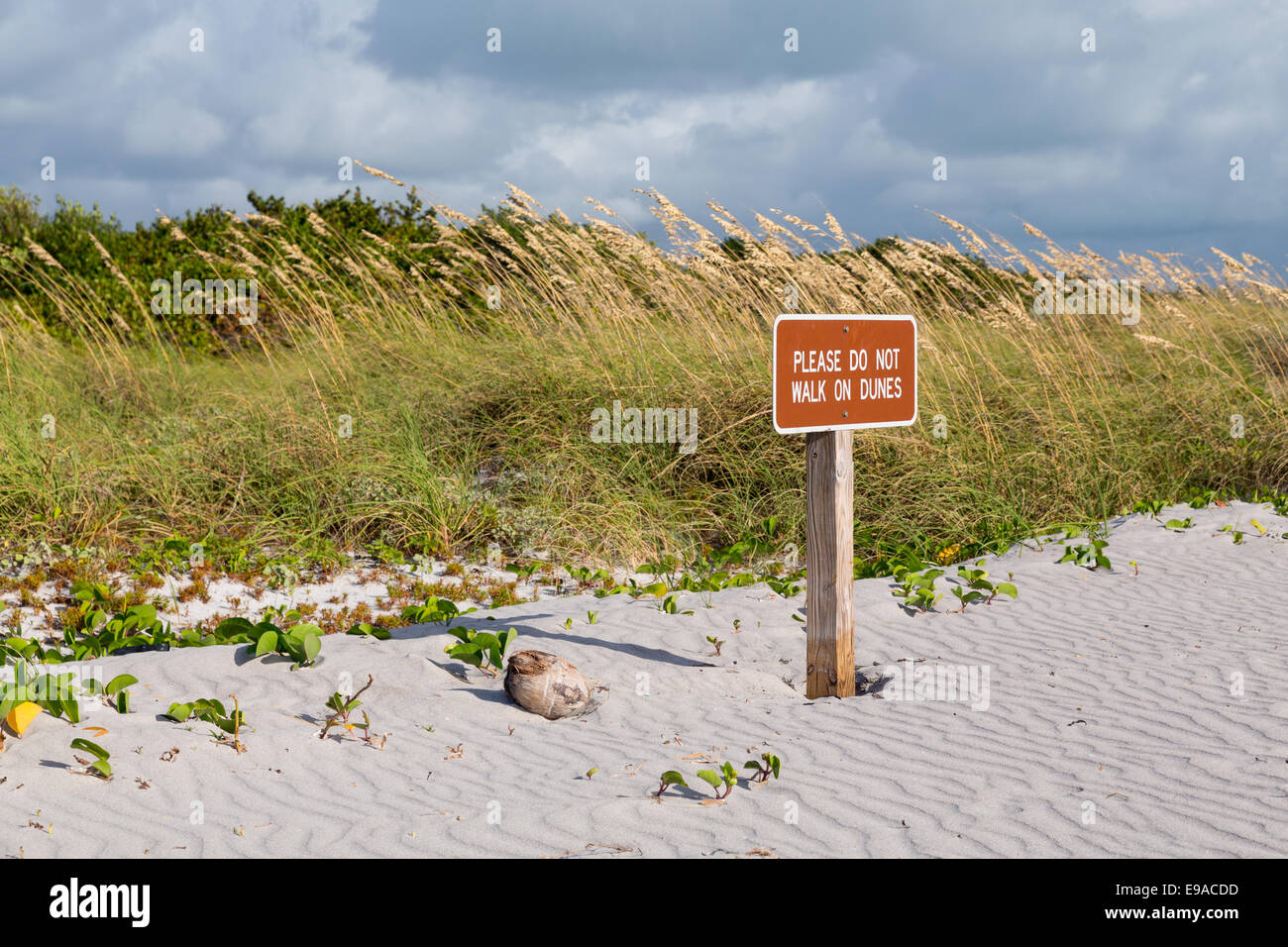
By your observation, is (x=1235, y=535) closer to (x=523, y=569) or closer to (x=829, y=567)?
(x=829, y=567)

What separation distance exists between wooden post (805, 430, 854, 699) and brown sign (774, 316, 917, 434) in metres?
0.13

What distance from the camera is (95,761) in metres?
3.00

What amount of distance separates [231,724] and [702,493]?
3.70 metres

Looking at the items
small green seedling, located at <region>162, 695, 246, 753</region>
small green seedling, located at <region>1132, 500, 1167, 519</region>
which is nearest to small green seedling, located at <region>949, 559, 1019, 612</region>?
small green seedling, located at <region>1132, 500, 1167, 519</region>

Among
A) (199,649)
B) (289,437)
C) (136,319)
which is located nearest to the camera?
(199,649)

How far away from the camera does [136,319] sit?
12.3 m

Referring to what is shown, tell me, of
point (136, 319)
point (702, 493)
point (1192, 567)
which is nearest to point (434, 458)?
point (702, 493)

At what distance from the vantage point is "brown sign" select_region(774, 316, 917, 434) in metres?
3.56

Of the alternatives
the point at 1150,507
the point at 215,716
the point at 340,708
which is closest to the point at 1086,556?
the point at 1150,507

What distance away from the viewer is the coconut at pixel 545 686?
11.9 feet

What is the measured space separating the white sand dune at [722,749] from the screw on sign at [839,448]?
0.72 feet

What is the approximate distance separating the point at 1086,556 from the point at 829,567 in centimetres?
252

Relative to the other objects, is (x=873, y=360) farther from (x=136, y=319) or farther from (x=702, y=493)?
(x=136, y=319)
